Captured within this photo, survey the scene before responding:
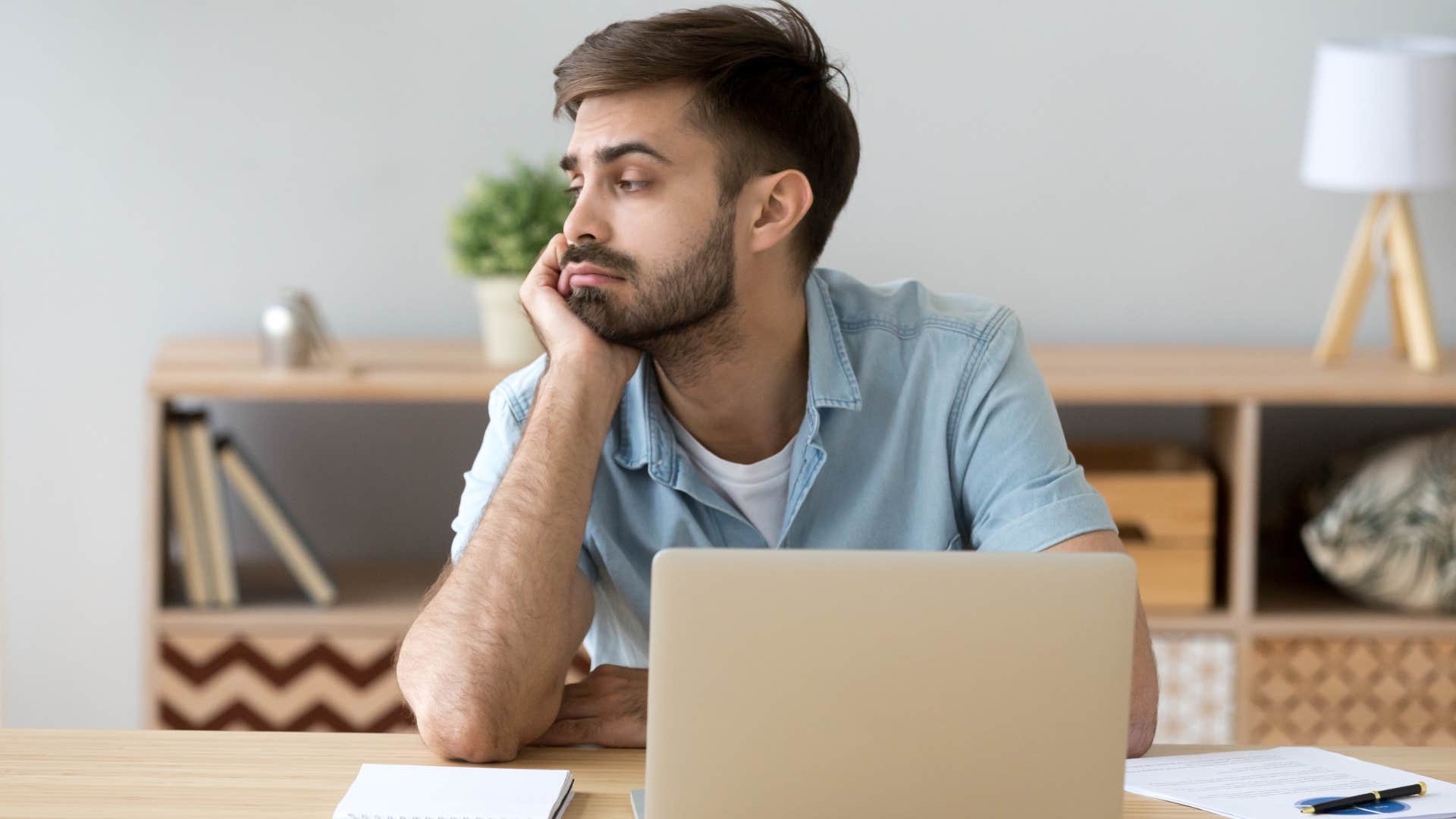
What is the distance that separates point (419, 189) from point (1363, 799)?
6.21 feet

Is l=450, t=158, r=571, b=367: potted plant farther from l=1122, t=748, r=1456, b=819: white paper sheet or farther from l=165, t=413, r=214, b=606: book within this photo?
l=1122, t=748, r=1456, b=819: white paper sheet

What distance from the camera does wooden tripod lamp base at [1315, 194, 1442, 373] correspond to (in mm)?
2350

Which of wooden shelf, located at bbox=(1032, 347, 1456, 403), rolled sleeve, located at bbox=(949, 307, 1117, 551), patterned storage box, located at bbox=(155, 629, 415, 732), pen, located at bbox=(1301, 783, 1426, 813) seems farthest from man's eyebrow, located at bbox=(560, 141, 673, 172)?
patterned storage box, located at bbox=(155, 629, 415, 732)

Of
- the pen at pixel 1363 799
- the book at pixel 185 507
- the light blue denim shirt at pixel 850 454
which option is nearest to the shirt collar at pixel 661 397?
the light blue denim shirt at pixel 850 454

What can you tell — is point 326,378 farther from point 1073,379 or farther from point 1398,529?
point 1398,529

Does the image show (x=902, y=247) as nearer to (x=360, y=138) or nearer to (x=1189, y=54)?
(x=1189, y=54)

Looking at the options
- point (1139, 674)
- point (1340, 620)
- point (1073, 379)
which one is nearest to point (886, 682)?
point (1139, 674)

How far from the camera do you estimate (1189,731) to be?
7.65ft

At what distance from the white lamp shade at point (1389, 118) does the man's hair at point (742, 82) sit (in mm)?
1089

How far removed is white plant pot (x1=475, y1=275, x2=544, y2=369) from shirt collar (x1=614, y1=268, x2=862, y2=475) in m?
0.82

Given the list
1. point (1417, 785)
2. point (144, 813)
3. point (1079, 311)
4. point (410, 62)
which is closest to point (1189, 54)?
point (1079, 311)

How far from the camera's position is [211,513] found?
228 cm

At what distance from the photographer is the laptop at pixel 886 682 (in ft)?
2.83

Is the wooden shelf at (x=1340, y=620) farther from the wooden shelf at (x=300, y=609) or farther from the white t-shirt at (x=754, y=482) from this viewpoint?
the wooden shelf at (x=300, y=609)
